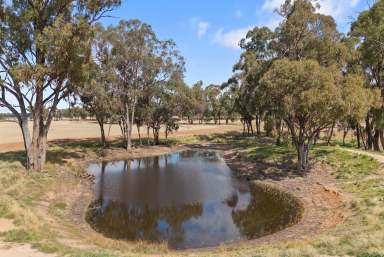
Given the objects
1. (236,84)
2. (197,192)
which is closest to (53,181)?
(197,192)

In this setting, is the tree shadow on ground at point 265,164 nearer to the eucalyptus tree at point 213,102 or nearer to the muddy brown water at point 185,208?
the muddy brown water at point 185,208

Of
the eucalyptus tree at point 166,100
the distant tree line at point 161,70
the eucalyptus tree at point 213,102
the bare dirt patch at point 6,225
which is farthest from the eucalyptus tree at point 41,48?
the eucalyptus tree at point 213,102

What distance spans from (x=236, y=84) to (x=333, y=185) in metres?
49.7

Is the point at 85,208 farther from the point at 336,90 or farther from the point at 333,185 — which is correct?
the point at 336,90

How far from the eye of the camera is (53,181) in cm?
2934

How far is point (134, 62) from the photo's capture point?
171 feet

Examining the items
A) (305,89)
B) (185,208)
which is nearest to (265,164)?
(305,89)

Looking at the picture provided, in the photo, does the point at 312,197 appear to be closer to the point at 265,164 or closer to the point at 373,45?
the point at 265,164

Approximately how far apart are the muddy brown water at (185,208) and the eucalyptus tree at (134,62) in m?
16.3

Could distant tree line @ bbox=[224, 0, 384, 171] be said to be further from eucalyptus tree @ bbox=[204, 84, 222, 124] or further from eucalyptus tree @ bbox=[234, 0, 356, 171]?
eucalyptus tree @ bbox=[204, 84, 222, 124]

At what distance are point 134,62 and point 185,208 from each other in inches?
1252

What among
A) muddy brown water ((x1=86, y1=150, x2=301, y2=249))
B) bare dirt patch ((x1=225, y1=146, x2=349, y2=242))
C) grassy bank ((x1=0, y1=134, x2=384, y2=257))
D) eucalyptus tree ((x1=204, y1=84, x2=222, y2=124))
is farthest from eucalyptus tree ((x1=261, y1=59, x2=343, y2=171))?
eucalyptus tree ((x1=204, y1=84, x2=222, y2=124))

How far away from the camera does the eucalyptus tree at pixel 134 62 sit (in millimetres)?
50125

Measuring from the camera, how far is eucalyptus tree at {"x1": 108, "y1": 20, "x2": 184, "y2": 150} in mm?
50125
